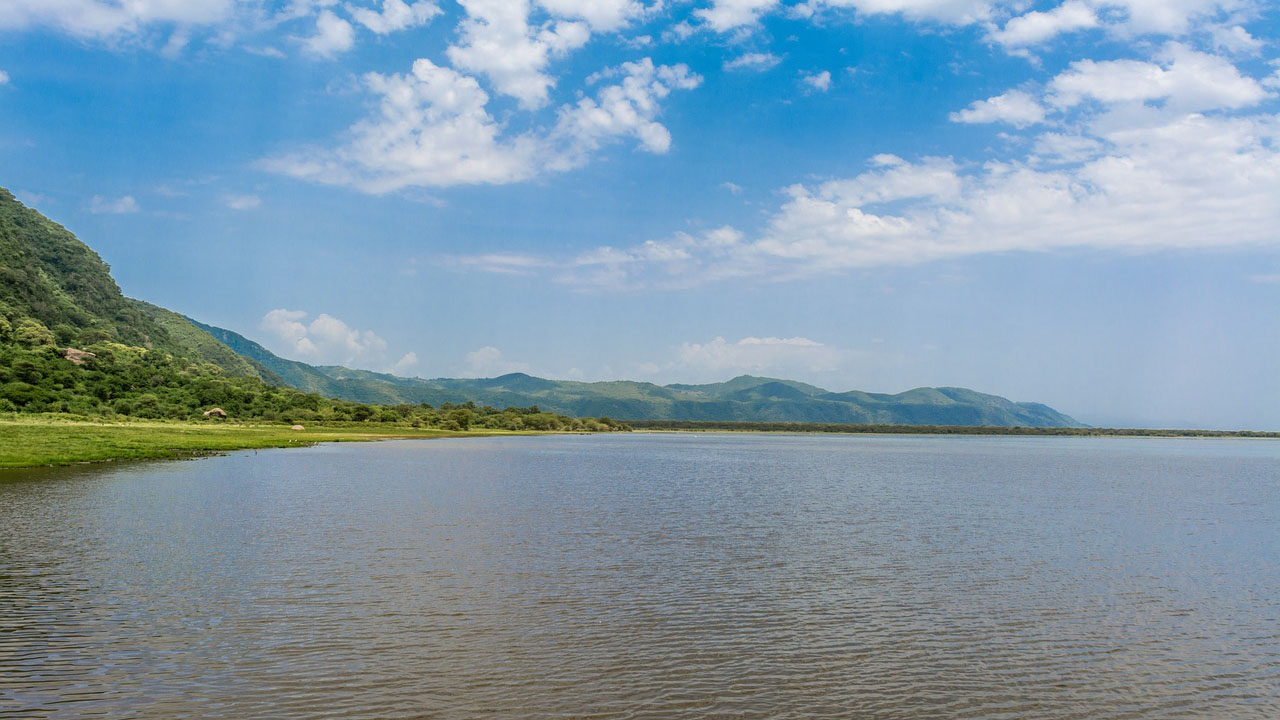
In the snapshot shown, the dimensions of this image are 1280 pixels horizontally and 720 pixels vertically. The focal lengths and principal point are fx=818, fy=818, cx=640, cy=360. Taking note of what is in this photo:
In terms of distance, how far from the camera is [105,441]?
8538 cm

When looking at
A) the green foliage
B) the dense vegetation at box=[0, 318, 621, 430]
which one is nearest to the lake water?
the dense vegetation at box=[0, 318, 621, 430]

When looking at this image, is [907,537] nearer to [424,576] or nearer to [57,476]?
[424,576]

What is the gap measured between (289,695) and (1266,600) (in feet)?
96.0

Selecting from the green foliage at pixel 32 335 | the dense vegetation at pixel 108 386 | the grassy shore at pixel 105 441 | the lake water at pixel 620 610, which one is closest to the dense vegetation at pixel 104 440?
the grassy shore at pixel 105 441

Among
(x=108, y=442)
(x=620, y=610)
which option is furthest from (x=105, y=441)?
(x=620, y=610)

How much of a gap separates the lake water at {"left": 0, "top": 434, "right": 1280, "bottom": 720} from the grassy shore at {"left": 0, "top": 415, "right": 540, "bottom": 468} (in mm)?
22096

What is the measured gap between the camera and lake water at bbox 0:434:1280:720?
16469mm

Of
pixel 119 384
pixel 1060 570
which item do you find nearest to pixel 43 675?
pixel 1060 570

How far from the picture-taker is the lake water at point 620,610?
1647 cm

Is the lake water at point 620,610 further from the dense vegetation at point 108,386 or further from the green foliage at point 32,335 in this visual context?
the green foliage at point 32,335

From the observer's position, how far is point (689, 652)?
765 inches

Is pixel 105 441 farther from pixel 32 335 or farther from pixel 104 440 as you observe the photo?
pixel 32 335

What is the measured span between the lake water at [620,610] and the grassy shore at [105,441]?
72.5 feet

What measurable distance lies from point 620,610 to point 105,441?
8304cm
